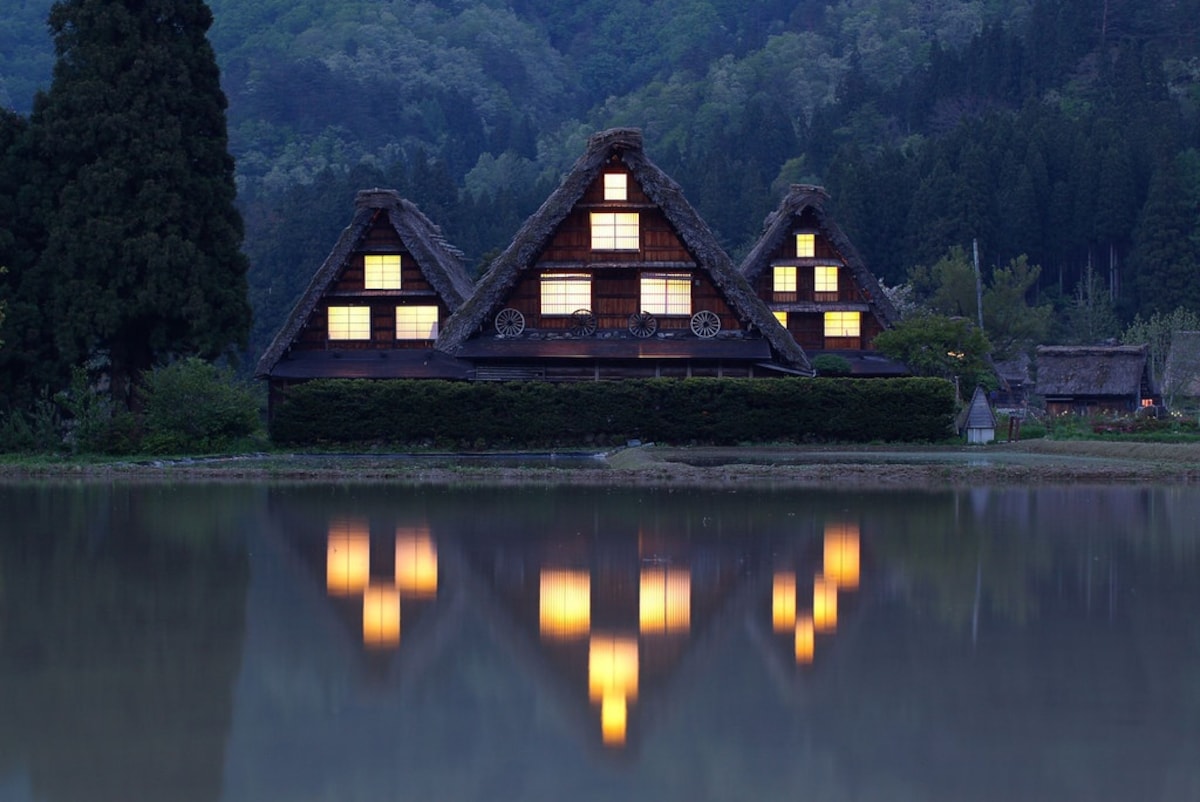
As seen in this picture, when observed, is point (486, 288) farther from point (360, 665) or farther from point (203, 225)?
point (360, 665)

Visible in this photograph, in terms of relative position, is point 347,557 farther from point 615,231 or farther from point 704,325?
point 615,231

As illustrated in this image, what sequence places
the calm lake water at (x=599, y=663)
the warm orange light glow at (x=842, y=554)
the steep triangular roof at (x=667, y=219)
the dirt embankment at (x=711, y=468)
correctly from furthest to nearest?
the steep triangular roof at (x=667, y=219), the dirt embankment at (x=711, y=468), the warm orange light glow at (x=842, y=554), the calm lake water at (x=599, y=663)

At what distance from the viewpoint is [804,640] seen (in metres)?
13.4

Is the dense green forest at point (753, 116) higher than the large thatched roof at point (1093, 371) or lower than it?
higher

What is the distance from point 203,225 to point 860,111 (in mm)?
102482

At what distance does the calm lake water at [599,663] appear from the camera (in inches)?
381

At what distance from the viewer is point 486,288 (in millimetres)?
48938

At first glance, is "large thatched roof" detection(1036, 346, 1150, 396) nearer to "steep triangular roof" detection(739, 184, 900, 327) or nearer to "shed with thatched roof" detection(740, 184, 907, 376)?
"shed with thatched roof" detection(740, 184, 907, 376)

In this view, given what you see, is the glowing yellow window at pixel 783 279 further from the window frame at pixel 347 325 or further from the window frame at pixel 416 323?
the window frame at pixel 347 325

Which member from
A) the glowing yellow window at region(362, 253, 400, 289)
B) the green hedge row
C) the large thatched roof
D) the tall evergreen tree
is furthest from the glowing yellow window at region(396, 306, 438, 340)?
the large thatched roof

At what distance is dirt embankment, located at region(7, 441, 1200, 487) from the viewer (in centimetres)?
3192

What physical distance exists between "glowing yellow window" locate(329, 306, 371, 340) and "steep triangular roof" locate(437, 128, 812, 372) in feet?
27.3

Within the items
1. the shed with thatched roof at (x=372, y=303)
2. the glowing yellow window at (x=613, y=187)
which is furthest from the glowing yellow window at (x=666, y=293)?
the shed with thatched roof at (x=372, y=303)

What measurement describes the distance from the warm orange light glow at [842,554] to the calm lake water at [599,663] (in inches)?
3.4
